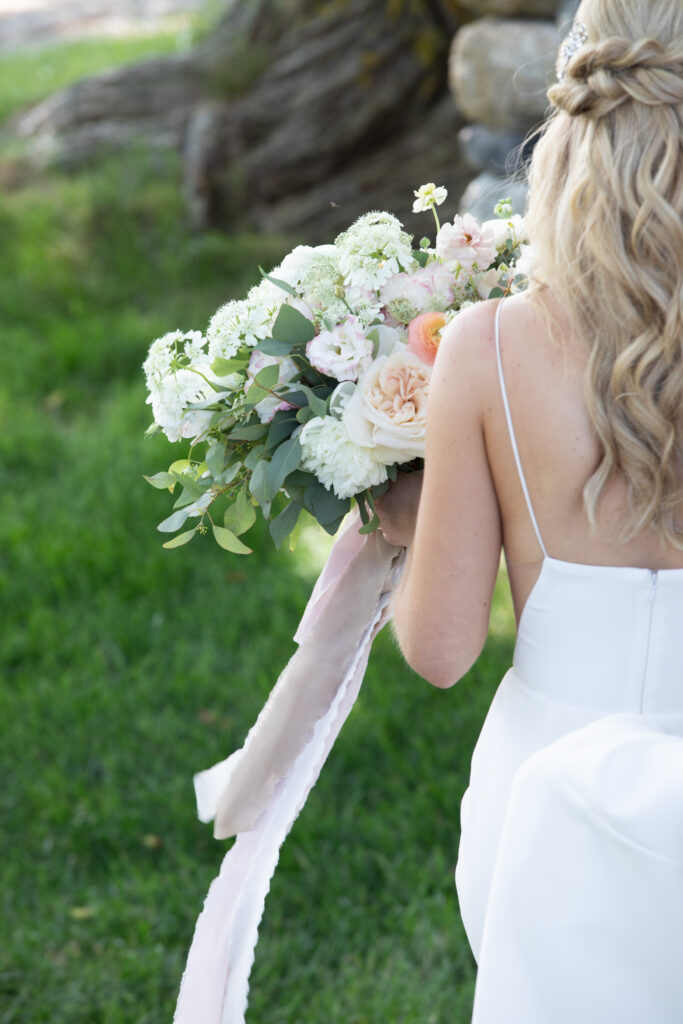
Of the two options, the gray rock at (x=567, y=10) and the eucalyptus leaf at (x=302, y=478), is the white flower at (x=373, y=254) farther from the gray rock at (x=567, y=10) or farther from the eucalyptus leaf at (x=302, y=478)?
the gray rock at (x=567, y=10)

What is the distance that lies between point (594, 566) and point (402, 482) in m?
0.44

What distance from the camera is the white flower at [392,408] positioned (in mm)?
1708

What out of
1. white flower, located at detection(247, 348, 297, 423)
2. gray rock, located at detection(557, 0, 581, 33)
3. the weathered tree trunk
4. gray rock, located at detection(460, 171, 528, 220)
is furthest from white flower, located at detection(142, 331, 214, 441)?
the weathered tree trunk

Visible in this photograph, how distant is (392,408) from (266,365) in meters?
0.27

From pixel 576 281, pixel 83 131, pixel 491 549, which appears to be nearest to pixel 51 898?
pixel 491 549

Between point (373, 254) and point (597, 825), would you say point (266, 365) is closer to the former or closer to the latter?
point (373, 254)

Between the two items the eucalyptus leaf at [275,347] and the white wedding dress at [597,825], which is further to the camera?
the eucalyptus leaf at [275,347]

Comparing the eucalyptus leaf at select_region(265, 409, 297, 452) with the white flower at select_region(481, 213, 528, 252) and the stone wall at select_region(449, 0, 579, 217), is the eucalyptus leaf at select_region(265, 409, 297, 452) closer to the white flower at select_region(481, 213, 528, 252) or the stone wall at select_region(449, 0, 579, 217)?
the white flower at select_region(481, 213, 528, 252)

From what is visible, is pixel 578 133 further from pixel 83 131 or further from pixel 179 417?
pixel 83 131

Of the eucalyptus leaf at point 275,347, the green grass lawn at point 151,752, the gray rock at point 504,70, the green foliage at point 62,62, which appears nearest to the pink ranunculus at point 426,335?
the eucalyptus leaf at point 275,347

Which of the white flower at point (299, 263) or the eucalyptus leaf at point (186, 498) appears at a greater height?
the white flower at point (299, 263)

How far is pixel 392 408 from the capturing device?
1.72 metres

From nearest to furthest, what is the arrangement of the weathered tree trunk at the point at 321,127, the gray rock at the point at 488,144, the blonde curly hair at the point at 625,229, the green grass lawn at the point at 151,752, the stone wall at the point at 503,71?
the blonde curly hair at the point at 625,229, the green grass lawn at the point at 151,752, the stone wall at the point at 503,71, the gray rock at the point at 488,144, the weathered tree trunk at the point at 321,127

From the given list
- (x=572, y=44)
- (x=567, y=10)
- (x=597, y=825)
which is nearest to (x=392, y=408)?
(x=572, y=44)
